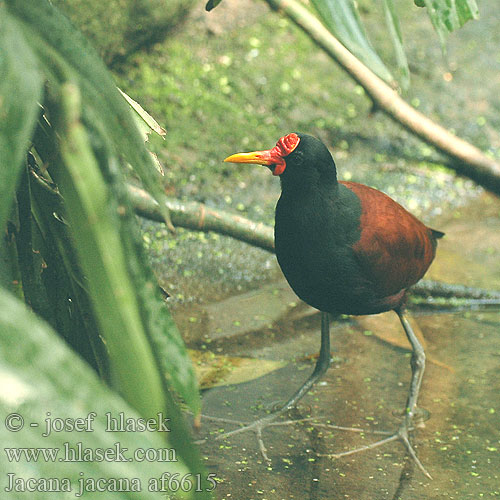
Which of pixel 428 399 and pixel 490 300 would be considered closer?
pixel 428 399

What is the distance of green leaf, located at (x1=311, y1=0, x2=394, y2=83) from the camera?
1.13 metres

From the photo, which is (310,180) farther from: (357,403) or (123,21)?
(123,21)

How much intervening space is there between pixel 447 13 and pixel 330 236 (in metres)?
1.25

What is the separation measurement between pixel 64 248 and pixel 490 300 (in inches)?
113

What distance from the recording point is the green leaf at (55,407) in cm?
69

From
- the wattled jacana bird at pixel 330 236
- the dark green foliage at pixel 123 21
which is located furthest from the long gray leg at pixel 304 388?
the dark green foliage at pixel 123 21

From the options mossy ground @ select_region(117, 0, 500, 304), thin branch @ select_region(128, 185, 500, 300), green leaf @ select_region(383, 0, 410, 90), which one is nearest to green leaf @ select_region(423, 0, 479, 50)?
green leaf @ select_region(383, 0, 410, 90)

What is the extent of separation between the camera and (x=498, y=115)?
593 centimetres

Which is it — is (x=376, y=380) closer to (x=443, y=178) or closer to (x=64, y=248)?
(x=64, y=248)

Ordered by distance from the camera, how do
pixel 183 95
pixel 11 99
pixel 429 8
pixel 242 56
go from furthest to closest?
pixel 242 56 < pixel 183 95 < pixel 429 8 < pixel 11 99

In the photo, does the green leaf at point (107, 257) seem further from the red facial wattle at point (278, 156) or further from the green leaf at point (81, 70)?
the red facial wattle at point (278, 156)

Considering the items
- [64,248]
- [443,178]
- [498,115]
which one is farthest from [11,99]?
[498,115]

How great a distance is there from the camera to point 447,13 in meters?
1.48

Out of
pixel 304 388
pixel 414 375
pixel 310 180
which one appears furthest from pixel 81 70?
pixel 414 375
